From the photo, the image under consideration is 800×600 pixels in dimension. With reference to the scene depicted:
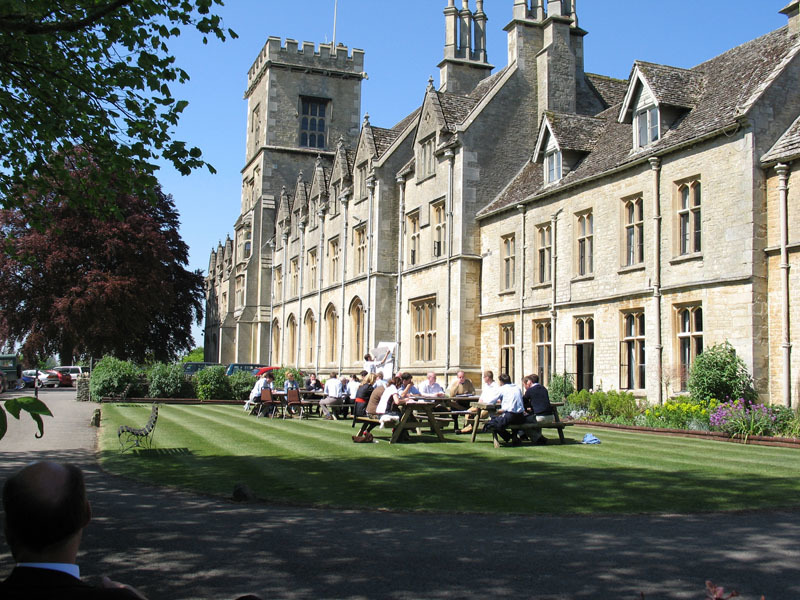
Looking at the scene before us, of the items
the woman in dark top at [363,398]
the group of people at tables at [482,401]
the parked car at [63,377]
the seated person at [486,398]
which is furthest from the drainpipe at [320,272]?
the seated person at [486,398]

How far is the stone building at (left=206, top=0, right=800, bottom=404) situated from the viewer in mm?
18422

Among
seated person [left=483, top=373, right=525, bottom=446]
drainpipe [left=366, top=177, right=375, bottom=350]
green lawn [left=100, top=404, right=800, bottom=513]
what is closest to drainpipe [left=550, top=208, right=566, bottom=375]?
green lawn [left=100, top=404, right=800, bottom=513]

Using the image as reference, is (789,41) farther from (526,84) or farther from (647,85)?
(526,84)

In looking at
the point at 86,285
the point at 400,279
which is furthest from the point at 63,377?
the point at 400,279

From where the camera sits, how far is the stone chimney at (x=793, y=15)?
20.5 m

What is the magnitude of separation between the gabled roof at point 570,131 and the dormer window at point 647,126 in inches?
129

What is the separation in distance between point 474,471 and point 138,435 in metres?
6.28

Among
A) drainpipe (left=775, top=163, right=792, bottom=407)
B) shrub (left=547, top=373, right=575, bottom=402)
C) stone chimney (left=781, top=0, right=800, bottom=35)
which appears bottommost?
shrub (left=547, top=373, right=575, bottom=402)

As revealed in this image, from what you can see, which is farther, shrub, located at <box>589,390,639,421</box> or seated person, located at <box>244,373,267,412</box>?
seated person, located at <box>244,373,267,412</box>

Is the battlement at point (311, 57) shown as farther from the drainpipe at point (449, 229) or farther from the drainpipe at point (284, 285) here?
the drainpipe at point (449, 229)

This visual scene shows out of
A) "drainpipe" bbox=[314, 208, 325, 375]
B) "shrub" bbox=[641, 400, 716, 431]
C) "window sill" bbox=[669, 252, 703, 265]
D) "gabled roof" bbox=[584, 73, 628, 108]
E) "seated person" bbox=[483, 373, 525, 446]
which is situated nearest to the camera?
"seated person" bbox=[483, 373, 525, 446]

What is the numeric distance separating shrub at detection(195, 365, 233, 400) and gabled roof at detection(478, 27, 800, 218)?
48.8ft

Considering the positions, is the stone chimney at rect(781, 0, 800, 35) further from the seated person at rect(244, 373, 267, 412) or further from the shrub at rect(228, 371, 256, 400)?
the shrub at rect(228, 371, 256, 400)

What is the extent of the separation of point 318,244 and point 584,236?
23.1m
